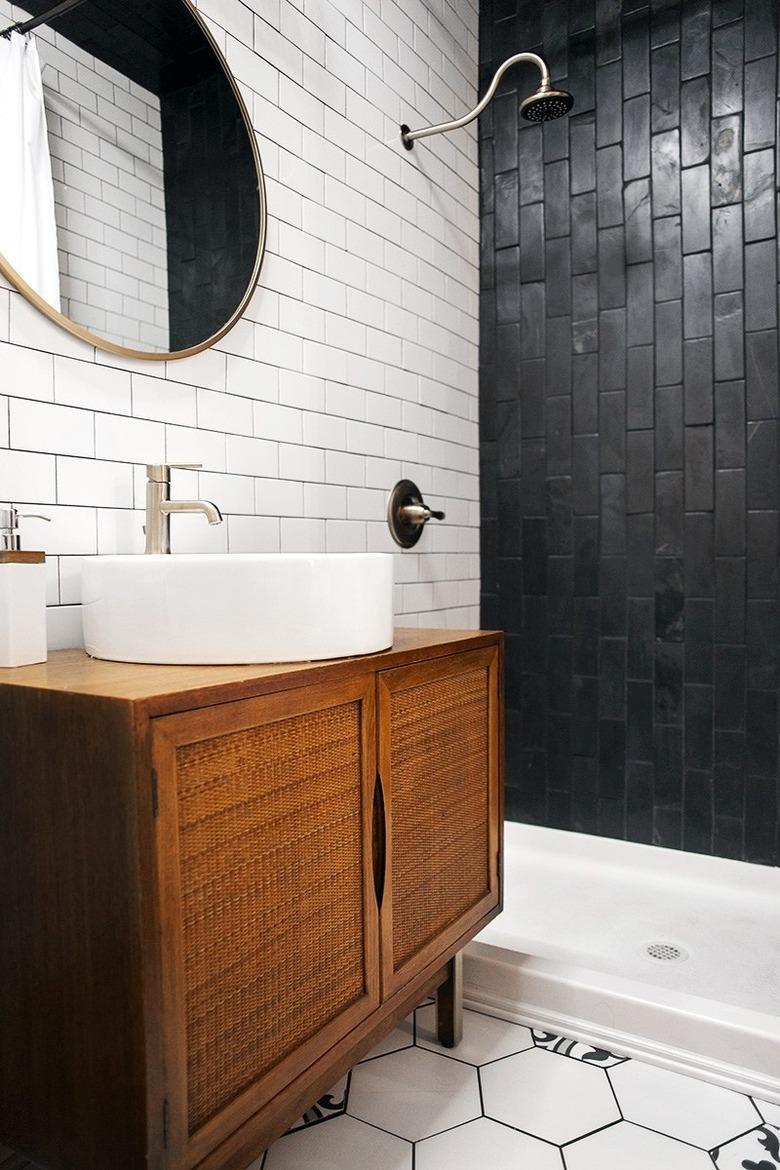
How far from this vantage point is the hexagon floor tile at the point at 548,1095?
1455 millimetres

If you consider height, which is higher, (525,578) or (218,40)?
(218,40)

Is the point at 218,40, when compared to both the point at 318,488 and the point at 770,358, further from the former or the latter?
the point at 770,358

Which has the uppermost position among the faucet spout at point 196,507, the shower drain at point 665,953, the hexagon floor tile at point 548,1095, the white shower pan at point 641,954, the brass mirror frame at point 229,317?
the brass mirror frame at point 229,317

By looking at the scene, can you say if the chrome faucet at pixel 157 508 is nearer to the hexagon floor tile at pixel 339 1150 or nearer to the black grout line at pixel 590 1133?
the hexagon floor tile at pixel 339 1150

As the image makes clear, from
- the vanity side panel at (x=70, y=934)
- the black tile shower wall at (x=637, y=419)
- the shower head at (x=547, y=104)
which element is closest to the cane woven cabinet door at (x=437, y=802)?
the vanity side panel at (x=70, y=934)

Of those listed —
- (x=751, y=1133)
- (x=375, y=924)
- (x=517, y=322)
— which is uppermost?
(x=517, y=322)

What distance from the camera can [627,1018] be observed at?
167 cm

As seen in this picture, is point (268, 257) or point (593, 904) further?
Answer: point (593, 904)

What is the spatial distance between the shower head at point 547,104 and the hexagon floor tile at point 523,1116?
2.14 meters

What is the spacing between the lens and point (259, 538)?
1.82 m

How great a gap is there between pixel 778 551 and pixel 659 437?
485mm

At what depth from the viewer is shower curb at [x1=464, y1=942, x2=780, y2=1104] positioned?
155cm

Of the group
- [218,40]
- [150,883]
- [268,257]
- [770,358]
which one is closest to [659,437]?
[770,358]

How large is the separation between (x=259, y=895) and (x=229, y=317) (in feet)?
3.83
